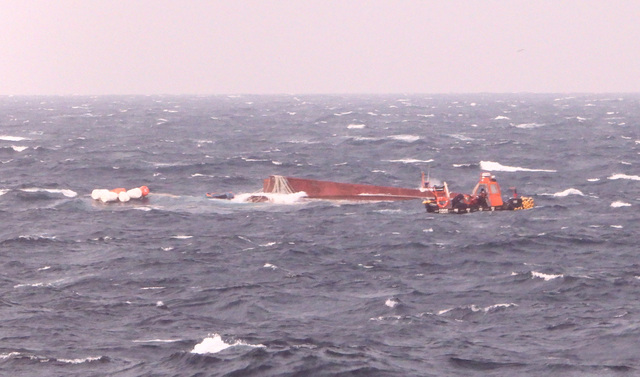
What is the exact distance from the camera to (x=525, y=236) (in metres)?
51.2

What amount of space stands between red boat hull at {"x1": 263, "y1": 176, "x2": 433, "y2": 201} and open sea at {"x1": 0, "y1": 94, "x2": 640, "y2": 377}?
2126 millimetres

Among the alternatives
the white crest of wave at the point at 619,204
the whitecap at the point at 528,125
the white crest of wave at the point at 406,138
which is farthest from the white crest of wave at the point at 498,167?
the whitecap at the point at 528,125

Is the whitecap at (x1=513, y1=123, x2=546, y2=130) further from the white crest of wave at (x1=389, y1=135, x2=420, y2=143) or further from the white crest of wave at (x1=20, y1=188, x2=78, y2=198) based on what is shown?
the white crest of wave at (x1=20, y1=188, x2=78, y2=198)

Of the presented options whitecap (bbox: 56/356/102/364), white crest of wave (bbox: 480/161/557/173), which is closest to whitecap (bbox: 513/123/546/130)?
white crest of wave (bbox: 480/161/557/173)

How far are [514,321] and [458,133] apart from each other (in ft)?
337

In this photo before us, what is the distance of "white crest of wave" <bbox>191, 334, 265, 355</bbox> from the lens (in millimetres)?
31594

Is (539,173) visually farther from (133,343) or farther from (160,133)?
(160,133)

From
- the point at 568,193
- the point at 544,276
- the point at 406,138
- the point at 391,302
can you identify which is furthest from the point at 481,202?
the point at 406,138

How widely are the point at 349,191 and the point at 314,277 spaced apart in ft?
83.0

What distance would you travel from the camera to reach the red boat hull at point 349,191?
67.1 m

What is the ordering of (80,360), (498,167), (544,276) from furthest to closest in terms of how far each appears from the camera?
(498,167), (544,276), (80,360)

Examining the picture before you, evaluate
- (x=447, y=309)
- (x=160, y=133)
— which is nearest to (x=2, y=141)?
(x=160, y=133)

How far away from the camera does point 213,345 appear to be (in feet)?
105

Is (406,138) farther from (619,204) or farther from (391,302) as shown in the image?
(391,302)
